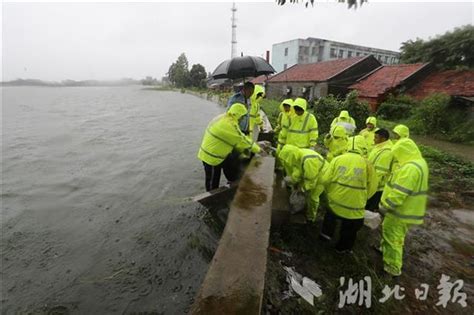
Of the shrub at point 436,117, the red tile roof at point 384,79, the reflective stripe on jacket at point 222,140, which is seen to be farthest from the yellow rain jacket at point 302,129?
the red tile roof at point 384,79

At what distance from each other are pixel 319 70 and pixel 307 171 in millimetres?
23938

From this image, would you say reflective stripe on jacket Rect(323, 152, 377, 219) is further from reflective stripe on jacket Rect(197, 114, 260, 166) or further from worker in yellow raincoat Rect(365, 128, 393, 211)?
reflective stripe on jacket Rect(197, 114, 260, 166)

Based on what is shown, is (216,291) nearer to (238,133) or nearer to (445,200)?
(238,133)

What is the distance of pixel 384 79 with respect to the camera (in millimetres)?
18516

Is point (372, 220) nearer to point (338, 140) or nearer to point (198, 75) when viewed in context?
point (338, 140)

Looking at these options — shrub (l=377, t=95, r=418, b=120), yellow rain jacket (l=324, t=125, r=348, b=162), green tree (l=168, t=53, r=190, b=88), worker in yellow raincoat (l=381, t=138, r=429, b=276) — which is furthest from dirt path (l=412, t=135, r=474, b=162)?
green tree (l=168, t=53, r=190, b=88)

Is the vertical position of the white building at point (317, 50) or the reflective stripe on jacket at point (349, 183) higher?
the white building at point (317, 50)

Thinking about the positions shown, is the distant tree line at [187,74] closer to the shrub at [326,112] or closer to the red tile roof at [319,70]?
the red tile roof at [319,70]

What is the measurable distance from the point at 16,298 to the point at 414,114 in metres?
16.9

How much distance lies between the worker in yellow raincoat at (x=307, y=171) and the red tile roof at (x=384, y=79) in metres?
15.6

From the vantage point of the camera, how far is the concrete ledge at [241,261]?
73.3 inches

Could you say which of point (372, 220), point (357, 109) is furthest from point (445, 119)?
point (372, 220)

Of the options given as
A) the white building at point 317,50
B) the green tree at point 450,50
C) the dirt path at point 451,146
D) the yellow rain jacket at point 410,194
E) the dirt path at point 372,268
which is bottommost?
the dirt path at point 372,268

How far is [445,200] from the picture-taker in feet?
19.9
